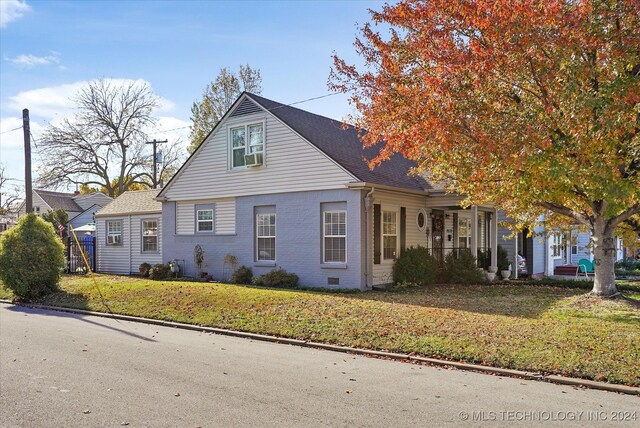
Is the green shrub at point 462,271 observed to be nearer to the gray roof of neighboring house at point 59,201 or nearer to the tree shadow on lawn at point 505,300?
the tree shadow on lawn at point 505,300

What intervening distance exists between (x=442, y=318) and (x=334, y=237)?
21.0ft

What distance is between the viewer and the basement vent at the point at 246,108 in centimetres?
1891

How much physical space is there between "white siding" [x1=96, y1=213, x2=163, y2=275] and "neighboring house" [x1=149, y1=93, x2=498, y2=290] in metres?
2.39

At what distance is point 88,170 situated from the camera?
42.9 metres

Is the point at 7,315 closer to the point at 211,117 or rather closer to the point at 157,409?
the point at 157,409

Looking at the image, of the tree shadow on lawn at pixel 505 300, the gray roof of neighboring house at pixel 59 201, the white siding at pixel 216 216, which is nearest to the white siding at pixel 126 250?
the white siding at pixel 216 216

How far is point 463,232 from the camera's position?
22.2 meters

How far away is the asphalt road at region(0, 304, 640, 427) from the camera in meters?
5.64

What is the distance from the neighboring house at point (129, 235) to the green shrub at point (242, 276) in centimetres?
648

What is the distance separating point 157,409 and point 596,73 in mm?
9922

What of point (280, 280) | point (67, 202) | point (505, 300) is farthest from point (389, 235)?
point (67, 202)

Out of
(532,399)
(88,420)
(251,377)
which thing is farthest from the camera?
(251,377)

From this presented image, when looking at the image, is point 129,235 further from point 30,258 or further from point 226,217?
point 30,258

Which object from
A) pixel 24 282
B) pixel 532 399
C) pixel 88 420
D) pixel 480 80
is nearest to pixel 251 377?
pixel 88 420
